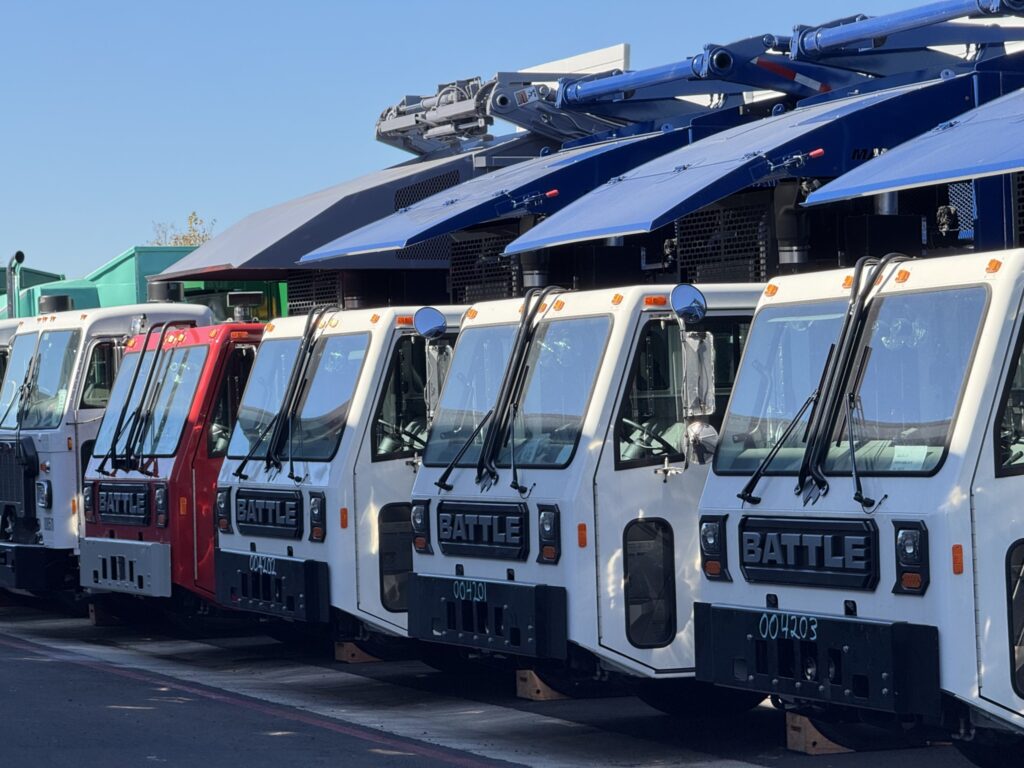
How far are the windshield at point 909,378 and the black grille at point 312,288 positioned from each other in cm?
1063

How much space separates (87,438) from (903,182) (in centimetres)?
819

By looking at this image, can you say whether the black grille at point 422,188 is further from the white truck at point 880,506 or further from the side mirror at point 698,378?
the white truck at point 880,506

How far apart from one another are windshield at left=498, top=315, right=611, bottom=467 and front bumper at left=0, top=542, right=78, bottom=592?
254 inches

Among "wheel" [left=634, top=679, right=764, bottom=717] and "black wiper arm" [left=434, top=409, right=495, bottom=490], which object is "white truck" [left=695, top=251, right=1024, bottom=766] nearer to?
"wheel" [left=634, top=679, right=764, bottom=717]

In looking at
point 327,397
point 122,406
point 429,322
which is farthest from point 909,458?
point 122,406

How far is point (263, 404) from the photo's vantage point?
12.6 m

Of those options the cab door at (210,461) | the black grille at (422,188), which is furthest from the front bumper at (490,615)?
the black grille at (422,188)

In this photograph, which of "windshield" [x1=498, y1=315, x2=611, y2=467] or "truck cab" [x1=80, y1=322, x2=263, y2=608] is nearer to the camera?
"windshield" [x1=498, y1=315, x2=611, y2=467]

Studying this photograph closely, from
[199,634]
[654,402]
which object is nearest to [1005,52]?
[654,402]

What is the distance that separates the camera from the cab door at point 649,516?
9.39m

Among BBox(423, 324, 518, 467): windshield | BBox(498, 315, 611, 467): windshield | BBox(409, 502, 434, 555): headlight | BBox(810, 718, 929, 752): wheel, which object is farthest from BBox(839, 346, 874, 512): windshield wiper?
BBox(409, 502, 434, 555): headlight

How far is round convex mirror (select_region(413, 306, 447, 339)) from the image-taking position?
11.1m

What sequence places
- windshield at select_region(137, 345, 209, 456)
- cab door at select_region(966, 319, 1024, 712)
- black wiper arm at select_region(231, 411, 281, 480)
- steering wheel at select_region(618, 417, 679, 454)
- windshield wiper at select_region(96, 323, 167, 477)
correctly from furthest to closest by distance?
1. windshield wiper at select_region(96, 323, 167, 477)
2. windshield at select_region(137, 345, 209, 456)
3. black wiper arm at select_region(231, 411, 281, 480)
4. steering wheel at select_region(618, 417, 679, 454)
5. cab door at select_region(966, 319, 1024, 712)

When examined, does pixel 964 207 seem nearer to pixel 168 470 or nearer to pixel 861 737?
pixel 861 737
